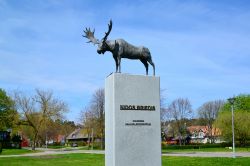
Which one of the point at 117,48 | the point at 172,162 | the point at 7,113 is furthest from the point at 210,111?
the point at 117,48

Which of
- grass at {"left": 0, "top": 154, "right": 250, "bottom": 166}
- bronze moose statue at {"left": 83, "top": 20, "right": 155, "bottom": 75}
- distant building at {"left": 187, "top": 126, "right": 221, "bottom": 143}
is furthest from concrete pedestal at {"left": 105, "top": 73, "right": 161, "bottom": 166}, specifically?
distant building at {"left": 187, "top": 126, "right": 221, "bottom": 143}

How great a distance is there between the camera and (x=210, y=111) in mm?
94438

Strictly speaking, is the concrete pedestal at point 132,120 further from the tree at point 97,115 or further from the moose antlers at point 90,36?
the tree at point 97,115

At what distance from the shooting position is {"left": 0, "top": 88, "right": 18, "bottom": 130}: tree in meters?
65.4

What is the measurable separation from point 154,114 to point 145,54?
2.14 meters

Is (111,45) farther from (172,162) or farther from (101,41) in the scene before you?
(172,162)

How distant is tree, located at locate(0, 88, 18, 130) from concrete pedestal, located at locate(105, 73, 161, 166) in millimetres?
55478

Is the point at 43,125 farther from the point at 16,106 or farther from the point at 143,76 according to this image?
the point at 143,76

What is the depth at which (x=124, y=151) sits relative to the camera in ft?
39.1

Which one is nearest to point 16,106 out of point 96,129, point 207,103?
point 96,129

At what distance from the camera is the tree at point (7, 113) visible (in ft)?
214

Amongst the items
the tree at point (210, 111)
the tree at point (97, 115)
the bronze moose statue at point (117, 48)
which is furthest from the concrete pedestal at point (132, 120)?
the tree at point (210, 111)

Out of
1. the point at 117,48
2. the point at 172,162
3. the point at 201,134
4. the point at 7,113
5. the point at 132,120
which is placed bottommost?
the point at 201,134

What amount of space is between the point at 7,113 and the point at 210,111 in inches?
1920
